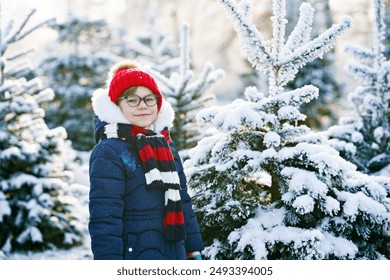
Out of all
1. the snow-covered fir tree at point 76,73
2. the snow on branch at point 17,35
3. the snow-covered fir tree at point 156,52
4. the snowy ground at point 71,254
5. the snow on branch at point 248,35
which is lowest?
the snowy ground at point 71,254

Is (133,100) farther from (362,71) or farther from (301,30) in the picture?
(362,71)

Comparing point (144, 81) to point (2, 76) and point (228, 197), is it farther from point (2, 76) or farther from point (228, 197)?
point (2, 76)

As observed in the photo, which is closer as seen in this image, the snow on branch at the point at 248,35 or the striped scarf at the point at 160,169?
the striped scarf at the point at 160,169

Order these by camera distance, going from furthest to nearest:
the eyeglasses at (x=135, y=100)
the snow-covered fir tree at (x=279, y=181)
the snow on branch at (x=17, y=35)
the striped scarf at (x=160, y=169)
Answer: the snow on branch at (x=17, y=35)
the snow-covered fir tree at (x=279, y=181)
the eyeglasses at (x=135, y=100)
the striped scarf at (x=160, y=169)

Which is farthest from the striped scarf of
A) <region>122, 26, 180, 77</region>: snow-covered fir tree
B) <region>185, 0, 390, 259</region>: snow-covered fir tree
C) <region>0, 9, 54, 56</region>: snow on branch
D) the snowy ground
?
<region>122, 26, 180, 77</region>: snow-covered fir tree

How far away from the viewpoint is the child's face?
2539mm

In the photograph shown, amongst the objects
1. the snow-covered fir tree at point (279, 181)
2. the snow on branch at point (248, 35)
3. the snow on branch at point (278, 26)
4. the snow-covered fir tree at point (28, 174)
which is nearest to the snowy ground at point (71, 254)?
the snow-covered fir tree at point (28, 174)

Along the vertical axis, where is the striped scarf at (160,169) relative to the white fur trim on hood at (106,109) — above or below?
below

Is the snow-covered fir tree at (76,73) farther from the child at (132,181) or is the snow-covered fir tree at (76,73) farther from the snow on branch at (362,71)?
the child at (132,181)

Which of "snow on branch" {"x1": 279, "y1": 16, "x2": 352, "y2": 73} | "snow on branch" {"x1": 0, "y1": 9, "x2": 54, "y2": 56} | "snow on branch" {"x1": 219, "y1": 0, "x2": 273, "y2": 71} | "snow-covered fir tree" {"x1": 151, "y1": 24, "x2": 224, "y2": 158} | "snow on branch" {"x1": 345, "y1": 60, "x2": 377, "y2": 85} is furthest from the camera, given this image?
"snow on branch" {"x1": 0, "y1": 9, "x2": 54, "y2": 56}

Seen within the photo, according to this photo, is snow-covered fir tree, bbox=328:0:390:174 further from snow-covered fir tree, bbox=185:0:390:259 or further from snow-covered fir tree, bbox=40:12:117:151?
snow-covered fir tree, bbox=40:12:117:151

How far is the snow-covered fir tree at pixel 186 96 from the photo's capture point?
579 cm

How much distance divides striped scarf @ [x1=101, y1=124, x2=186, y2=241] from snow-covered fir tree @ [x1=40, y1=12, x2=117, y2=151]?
1231cm
